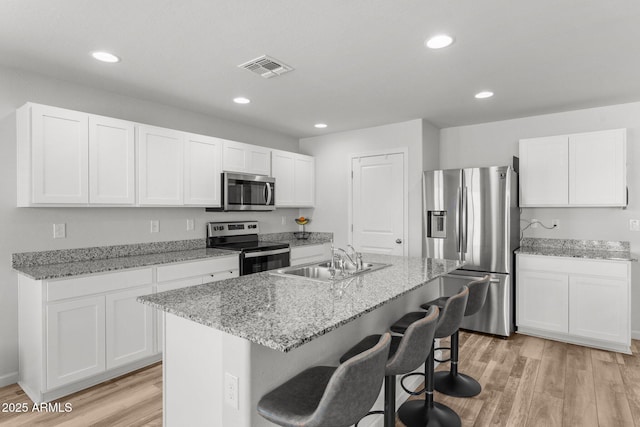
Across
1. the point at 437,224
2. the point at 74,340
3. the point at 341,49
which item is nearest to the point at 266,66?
the point at 341,49

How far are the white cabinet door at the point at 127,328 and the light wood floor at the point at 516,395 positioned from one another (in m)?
0.18

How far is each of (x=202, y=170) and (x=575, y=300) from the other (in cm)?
408

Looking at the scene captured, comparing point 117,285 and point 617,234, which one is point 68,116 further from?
point 617,234

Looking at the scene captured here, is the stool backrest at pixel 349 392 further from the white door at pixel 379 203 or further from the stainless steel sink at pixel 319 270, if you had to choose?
the white door at pixel 379 203

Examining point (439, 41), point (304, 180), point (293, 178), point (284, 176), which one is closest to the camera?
point (439, 41)

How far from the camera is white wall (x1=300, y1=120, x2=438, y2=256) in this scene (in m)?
4.39

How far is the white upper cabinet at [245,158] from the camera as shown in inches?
161

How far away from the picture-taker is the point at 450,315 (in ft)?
7.00

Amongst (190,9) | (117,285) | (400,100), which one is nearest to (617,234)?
(400,100)

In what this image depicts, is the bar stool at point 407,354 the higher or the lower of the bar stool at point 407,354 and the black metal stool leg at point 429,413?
the higher

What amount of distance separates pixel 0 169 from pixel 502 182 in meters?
4.54

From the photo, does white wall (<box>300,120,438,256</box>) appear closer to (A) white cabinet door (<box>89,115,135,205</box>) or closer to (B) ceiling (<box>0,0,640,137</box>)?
(B) ceiling (<box>0,0,640,137</box>)

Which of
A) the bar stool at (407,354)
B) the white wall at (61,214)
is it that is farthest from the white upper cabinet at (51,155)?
the bar stool at (407,354)

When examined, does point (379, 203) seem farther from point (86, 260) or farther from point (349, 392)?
point (349, 392)
